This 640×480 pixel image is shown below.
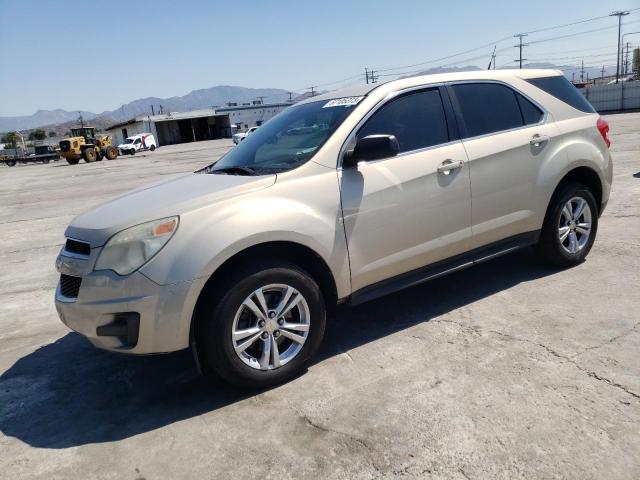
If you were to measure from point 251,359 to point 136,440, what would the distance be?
75 cm

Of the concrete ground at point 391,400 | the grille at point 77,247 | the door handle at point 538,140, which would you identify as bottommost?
the concrete ground at point 391,400

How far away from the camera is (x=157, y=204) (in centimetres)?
301

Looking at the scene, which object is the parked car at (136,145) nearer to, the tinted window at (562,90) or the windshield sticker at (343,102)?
the windshield sticker at (343,102)

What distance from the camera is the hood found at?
2840mm

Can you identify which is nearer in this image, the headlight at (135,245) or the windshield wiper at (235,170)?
the headlight at (135,245)

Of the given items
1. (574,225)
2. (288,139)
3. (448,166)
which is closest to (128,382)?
(288,139)

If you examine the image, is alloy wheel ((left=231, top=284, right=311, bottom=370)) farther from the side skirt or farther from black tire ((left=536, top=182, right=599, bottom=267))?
black tire ((left=536, top=182, right=599, bottom=267))

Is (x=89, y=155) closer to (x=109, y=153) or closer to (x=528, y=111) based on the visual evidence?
(x=109, y=153)

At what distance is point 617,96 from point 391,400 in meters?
43.4

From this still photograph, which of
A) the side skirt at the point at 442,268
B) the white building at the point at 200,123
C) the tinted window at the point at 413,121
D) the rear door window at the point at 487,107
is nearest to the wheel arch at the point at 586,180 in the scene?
the side skirt at the point at 442,268

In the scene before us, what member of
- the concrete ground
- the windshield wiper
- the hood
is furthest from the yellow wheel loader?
the hood

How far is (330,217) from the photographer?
10.4ft

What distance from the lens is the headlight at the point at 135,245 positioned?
273 cm

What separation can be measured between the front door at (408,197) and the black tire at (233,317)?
0.44m
